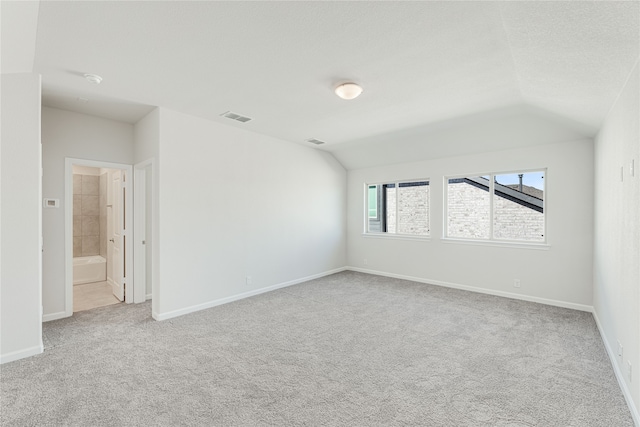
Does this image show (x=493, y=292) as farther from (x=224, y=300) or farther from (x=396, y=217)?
(x=224, y=300)

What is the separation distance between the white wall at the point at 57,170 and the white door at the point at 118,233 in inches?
25.5

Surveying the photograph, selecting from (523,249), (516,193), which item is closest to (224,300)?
(523,249)

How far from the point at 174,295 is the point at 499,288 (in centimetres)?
485

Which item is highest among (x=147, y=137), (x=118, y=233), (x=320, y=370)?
(x=147, y=137)

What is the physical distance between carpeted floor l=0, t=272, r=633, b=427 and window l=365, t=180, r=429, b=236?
217 centimetres

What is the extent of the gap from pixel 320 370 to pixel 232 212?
109 inches

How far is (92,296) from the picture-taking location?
477 centimetres

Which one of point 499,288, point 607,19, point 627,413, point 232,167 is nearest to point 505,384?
point 627,413

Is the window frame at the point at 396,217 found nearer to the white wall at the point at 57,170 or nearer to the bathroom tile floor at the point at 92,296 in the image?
the bathroom tile floor at the point at 92,296

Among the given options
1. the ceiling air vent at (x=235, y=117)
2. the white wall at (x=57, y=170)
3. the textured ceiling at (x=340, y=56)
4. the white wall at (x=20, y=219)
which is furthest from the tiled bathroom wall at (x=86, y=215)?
the ceiling air vent at (x=235, y=117)

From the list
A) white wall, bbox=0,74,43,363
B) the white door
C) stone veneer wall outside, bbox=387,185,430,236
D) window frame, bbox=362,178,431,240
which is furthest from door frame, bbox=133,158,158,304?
stone veneer wall outside, bbox=387,185,430,236

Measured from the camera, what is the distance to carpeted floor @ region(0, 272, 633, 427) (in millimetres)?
2002

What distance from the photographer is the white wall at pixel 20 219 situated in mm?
2686

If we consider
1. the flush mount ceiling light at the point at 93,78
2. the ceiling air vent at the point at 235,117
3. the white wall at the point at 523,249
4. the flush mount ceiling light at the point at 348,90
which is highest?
the ceiling air vent at the point at 235,117
